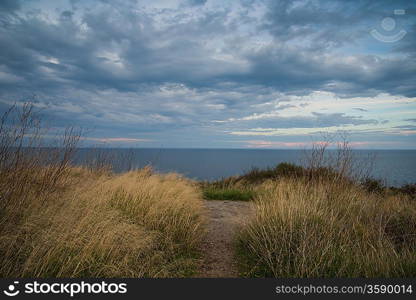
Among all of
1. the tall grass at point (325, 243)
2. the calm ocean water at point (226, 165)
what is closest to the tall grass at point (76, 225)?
the tall grass at point (325, 243)

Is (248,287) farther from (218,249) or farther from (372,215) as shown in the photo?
(372,215)

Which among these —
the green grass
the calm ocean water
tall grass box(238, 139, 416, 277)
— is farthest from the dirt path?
the calm ocean water

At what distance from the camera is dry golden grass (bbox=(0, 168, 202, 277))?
3.00 m

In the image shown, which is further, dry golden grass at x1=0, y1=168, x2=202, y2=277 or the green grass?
the green grass

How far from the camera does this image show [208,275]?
12.1 feet

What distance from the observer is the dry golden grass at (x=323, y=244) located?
10.7 ft

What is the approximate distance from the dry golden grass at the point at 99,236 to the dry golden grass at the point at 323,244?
1.06 metres

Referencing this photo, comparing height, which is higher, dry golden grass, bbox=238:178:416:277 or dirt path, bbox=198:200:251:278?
dry golden grass, bbox=238:178:416:277

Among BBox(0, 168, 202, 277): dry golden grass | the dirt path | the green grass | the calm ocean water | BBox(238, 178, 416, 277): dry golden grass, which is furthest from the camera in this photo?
the green grass

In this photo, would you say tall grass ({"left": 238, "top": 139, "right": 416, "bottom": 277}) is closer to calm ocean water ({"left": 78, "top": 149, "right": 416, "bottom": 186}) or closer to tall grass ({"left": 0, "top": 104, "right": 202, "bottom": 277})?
tall grass ({"left": 0, "top": 104, "right": 202, "bottom": 277})

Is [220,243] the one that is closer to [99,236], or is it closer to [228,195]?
[99,236]

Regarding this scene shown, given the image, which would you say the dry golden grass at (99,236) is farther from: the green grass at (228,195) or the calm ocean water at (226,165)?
the green grass at (228,195)

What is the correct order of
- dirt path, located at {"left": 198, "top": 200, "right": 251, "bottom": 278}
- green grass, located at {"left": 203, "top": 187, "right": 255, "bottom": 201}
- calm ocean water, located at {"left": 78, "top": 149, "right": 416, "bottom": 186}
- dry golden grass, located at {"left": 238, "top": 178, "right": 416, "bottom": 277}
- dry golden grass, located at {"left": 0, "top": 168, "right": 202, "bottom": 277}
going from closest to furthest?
dry golden grass, located at {"left": 0, "top": 168, "right": 202, "bottom": 277}, dry golden grass, located at {"left": 238, "top": 178, "right": 416, "bottom": 277}, dirt path, located at {"left": 198, "top": 200, "right": 251, "bottom": 278}, calm ocean water, located at {"left": 78, "top": 149, "right": 416, "bottom": 186}, green grass, located at {"left": 203, "top": 187, "right": 255, "bottom": 201}

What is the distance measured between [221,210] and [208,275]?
3.63 metres
